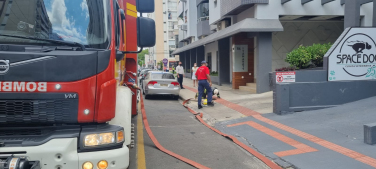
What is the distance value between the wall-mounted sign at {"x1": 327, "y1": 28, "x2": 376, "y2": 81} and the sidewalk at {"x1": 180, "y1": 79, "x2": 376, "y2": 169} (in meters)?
0.91

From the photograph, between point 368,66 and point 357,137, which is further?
point 368,66

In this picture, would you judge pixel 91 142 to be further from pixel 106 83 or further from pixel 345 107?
pixel 345 107

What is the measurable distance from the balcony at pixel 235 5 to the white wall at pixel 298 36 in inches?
87.0

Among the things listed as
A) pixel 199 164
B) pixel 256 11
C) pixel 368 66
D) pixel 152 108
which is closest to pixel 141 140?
pixel 199 164

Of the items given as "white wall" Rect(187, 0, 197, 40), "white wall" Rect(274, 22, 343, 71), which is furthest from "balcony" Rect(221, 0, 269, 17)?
"white wall" Rect(187, 0, 197, 40)

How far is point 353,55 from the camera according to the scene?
1042 centimetres

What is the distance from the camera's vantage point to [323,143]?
6.96 meters

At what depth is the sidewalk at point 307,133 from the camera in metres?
6.01

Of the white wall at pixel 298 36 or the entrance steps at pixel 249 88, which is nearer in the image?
the entrance steps at pixel 249 88

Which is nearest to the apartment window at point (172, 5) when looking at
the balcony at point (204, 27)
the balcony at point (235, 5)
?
the balcony at point (204, 27)

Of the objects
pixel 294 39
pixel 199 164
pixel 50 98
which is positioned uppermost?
pixel 294 39

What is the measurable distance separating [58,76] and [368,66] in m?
9.66

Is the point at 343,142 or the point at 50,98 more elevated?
the point at 50,98

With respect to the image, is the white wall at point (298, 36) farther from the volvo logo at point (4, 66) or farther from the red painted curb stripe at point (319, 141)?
the volvo logo at point (4, 66)
